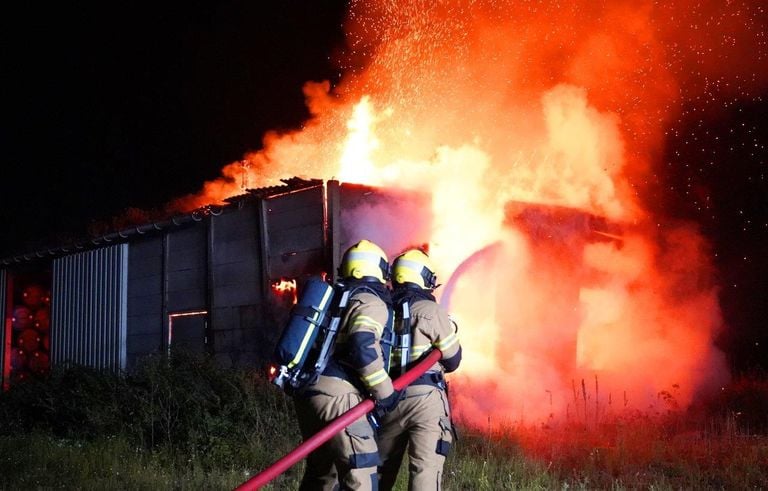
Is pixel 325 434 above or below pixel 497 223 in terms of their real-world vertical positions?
below

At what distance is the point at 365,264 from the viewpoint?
5270 mm

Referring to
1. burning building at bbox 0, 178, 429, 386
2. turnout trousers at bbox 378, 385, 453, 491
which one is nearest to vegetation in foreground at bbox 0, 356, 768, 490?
burning building at bbox 0, 178, 429, 386

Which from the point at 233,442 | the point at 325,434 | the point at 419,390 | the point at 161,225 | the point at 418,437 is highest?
the point at 161,225

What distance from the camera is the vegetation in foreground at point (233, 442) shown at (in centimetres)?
721

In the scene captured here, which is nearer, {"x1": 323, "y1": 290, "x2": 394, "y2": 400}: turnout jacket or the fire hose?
the fire hose

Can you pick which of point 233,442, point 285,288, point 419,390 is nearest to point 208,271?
point 285,288

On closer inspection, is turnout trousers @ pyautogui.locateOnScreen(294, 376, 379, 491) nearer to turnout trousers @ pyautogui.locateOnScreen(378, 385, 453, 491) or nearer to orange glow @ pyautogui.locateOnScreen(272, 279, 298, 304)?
turnout trousers @ pyautogui.locateOnScreen(378, 385, 453, 491)

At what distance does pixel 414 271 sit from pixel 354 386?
1.02 m

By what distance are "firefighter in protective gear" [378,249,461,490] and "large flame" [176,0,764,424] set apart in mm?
5893

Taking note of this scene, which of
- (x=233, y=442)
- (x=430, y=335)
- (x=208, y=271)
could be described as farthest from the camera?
(x=208, y=271)

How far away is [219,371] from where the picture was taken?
9.75 m

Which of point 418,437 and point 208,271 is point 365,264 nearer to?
point 418,437

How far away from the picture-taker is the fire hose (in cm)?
445

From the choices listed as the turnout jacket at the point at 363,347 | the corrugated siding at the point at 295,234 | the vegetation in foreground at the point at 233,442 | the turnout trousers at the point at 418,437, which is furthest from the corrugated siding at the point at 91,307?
the turnout jacket at the point at 363,347
